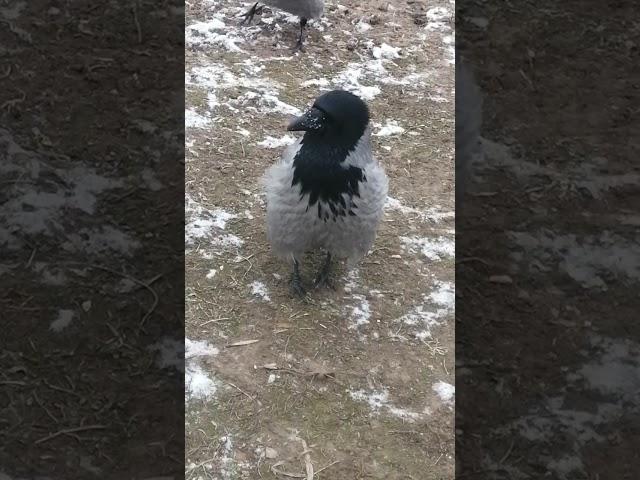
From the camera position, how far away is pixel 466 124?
498 centimetres

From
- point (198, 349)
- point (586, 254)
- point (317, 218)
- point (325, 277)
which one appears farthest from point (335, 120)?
point (586, 254)

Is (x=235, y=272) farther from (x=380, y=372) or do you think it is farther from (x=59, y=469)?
(x=59, y=469)

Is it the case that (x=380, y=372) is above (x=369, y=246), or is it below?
below

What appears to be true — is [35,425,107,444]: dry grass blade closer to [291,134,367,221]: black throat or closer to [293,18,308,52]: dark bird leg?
[291,134,367,221]: black throat

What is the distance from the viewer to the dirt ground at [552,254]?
10.3ft

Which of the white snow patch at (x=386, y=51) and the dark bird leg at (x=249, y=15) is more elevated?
the white snow patch at (x=386, y=51)

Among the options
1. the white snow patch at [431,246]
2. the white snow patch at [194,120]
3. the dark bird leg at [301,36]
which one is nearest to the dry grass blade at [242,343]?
the white snow patch at [431,246]

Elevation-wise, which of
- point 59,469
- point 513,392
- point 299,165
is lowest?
point 59,469

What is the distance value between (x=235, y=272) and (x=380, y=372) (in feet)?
3.50

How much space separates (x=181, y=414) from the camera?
3.13 metres

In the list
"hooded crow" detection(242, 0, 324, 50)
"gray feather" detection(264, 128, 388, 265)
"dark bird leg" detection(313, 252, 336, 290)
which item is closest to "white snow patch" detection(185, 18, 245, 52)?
"hooded crow" detection(242, 0, 324, 50)

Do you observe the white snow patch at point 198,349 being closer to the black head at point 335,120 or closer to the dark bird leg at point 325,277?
the dark bird leg at point 325,277

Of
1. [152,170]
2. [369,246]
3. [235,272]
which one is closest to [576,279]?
[369,246]

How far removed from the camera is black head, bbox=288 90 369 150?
3.44 m
